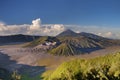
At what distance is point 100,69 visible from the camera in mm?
95750

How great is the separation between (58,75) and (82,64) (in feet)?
41.4

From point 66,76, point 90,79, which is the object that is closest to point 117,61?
point 90,79

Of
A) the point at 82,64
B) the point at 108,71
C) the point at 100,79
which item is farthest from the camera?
the point at 82,64

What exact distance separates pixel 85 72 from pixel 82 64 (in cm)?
1065

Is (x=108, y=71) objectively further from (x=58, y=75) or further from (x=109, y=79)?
(x=58, y=75)

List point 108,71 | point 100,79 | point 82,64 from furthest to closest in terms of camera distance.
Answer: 1. point 82,64
2. point 108,71
3. point 100,79

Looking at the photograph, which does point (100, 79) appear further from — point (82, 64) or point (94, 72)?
point (82, 64)

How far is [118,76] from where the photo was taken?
95.9 meters

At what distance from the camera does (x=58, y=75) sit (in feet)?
318

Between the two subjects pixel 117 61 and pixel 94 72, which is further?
pixel 117 61

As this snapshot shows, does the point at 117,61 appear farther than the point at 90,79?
Yes

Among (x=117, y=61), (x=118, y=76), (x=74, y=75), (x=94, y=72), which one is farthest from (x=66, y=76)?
(x=117, y=61)

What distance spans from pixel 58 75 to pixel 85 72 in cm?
924

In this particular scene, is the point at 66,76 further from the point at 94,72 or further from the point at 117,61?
the point at 117,61
